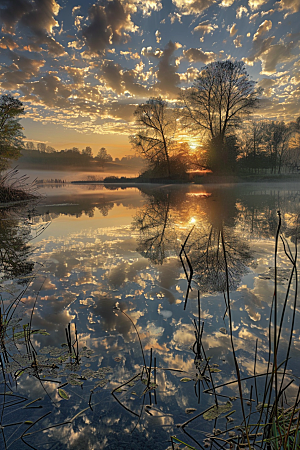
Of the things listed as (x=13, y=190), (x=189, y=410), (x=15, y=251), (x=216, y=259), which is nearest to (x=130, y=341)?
(x=189, y=410)

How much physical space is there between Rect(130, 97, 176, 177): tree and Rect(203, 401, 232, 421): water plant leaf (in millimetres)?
33848

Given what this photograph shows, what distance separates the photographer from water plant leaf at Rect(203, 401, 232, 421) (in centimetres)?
155

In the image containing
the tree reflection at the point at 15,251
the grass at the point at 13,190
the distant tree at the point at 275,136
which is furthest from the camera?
the distant tree at the point at 275,136

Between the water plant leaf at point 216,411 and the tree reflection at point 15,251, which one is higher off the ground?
the tree reflection at point 15,251

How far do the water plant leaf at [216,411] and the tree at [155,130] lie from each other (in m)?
33.8

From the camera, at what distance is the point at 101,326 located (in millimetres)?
2590

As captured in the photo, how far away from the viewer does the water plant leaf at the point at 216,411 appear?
155 centimetres

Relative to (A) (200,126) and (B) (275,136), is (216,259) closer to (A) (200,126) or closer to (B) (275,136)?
(A) (200,126)

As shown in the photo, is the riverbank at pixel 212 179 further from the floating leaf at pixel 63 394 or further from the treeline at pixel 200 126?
the floating leaf at pixel 63 394

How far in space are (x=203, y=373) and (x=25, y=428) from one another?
1.23 m

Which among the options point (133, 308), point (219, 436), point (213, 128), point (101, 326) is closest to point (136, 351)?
point (101, 326)

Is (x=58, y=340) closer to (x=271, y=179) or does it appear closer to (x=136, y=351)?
(x=136, y=351)

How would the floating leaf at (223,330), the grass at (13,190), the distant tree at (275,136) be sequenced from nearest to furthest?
the floating leaf at (223,330) < the grass at (13,190) < the distant tree at (275,136)

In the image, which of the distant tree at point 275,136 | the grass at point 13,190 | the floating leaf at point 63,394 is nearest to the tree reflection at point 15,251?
the floating leaf at point 63,394
